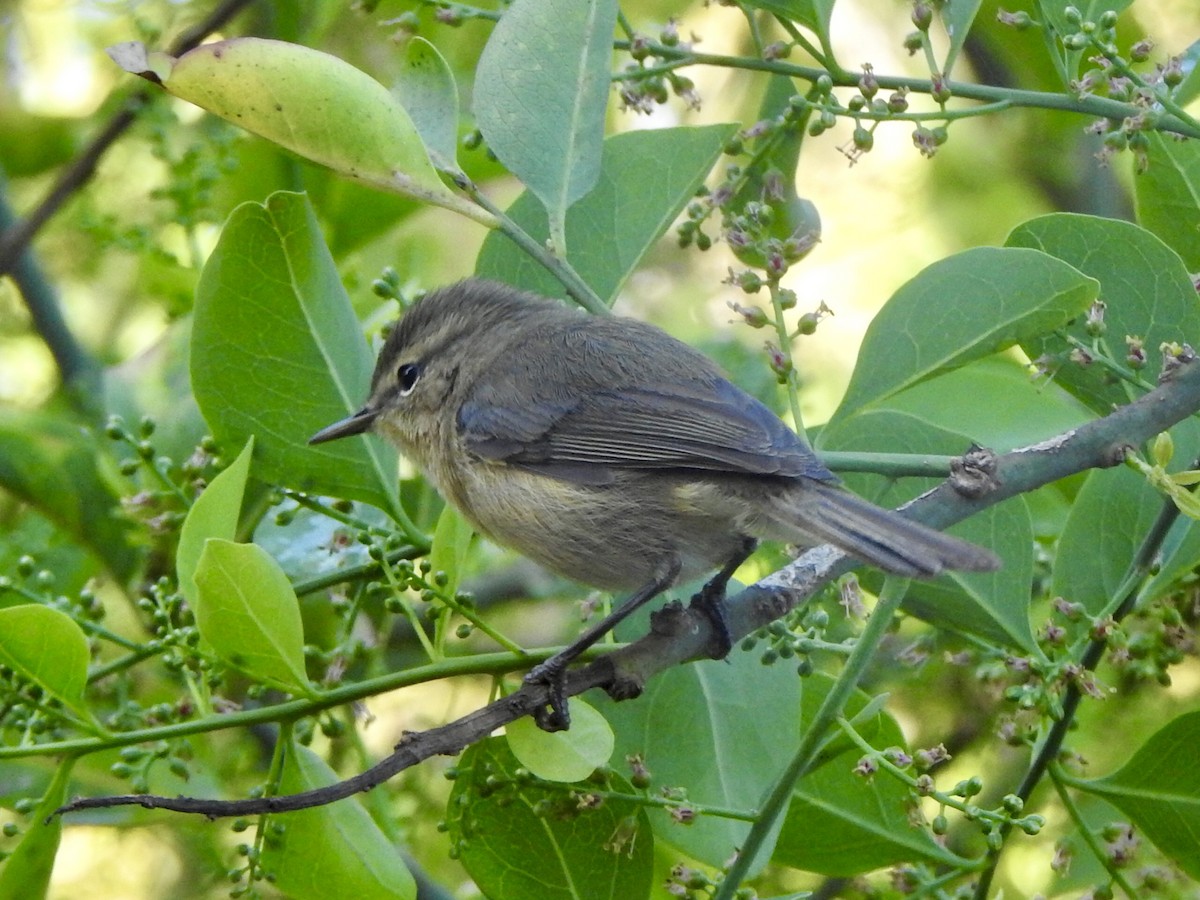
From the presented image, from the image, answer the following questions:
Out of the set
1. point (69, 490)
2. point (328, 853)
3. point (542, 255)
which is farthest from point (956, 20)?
point (69, 490)

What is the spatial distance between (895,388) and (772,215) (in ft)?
1.48

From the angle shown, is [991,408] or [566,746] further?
[991,408]

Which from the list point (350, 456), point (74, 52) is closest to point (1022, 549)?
point (350, 456)

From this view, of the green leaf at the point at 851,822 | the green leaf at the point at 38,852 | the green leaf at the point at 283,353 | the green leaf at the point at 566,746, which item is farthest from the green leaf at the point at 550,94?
the green leaf at the point at 38,852

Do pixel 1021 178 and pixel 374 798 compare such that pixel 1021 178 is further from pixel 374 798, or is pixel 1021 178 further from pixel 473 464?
pixel 374 798

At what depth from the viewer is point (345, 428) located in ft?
9.15

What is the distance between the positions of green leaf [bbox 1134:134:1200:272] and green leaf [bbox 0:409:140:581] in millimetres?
2468

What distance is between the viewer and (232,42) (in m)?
2.31

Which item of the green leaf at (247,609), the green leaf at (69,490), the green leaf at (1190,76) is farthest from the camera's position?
the green leaf at (69,490)

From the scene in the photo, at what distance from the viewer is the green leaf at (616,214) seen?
113 inches

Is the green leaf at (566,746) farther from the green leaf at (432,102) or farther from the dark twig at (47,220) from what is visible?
the dark twig at (47,220)

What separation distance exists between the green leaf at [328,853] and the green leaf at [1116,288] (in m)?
1.39

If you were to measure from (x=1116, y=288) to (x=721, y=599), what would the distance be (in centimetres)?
93

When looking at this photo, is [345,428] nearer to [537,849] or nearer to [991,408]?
[537,849]
